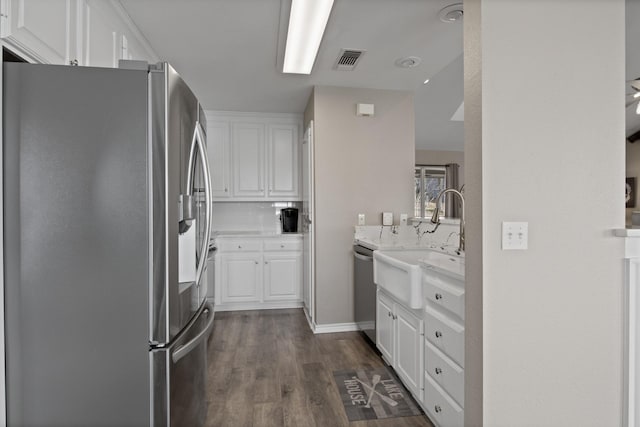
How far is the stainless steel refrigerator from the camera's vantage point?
1.26 metres

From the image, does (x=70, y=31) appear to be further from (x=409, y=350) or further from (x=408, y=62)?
(x=409, y=350)

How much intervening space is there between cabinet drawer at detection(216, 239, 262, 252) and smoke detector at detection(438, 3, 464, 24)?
2889 millimetres

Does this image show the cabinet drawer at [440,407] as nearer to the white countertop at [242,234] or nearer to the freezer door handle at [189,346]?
the freezer door handle at [189,346]

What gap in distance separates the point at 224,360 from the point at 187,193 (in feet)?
6.00

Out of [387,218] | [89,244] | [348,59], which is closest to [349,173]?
[387,218]

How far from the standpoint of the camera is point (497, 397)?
130 cm

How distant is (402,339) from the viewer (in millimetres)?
2277

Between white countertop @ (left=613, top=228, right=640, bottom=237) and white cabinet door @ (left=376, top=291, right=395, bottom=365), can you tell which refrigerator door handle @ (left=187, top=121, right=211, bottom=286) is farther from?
white countertop @ (left=613, top=228, right=640, bottom=237)

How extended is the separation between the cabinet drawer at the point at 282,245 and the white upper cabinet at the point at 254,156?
608 millimetres

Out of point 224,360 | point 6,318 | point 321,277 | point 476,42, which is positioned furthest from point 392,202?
point 6,318

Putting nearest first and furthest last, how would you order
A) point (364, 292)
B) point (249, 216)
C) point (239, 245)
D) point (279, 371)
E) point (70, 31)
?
point (70, 31), point (279, 371), point (364, 292), point (239, 245), point (249, 216)

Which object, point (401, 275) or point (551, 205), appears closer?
point (551, 205)

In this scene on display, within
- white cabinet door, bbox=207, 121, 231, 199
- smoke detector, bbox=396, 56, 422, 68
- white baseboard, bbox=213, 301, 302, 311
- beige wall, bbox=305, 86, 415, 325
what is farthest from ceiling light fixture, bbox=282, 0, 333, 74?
white baseboard, bbox=213, 301, 302, 311

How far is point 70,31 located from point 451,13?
6.71 ft
